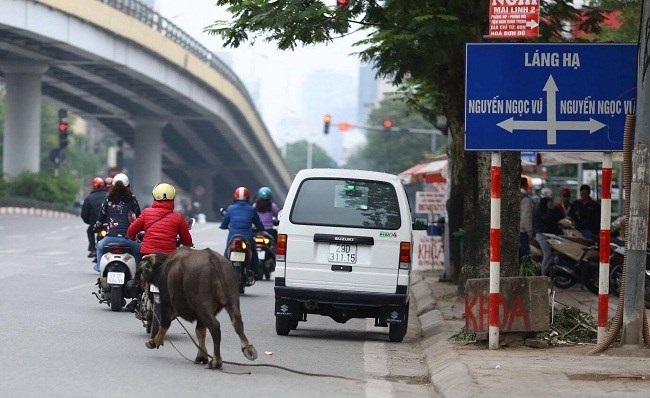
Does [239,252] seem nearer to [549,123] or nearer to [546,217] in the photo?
[546,217]

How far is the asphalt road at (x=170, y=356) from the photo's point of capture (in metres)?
10.6

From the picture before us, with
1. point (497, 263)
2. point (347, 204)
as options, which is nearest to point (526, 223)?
point (347, 204)

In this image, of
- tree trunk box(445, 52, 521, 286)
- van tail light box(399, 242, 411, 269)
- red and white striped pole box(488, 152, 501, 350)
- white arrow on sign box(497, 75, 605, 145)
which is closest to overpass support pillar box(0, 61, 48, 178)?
tree trunk box(445, 52, 521, 286)

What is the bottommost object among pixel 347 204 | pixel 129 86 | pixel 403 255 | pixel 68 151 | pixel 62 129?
pixel 403 255

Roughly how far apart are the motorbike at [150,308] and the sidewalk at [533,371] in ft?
8.82

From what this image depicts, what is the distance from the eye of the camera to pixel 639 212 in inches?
515

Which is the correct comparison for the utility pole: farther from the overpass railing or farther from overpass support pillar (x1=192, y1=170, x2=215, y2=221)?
overpass support pillar (x1=192, y1=170, x2=215, y2=221)

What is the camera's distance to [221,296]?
11.9m

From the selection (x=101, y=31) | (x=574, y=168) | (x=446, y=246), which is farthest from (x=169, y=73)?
(x=446, y=246)

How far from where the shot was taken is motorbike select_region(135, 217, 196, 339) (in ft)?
44.1

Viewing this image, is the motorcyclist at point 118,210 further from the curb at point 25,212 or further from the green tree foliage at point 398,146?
the green tree foliage at point 398,146

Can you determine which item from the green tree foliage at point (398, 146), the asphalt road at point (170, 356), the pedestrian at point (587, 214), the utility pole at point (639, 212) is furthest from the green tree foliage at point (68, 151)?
the utility pole at point (639, 212)

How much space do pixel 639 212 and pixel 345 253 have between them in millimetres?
3581

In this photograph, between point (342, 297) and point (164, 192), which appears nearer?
point (164, 192)
